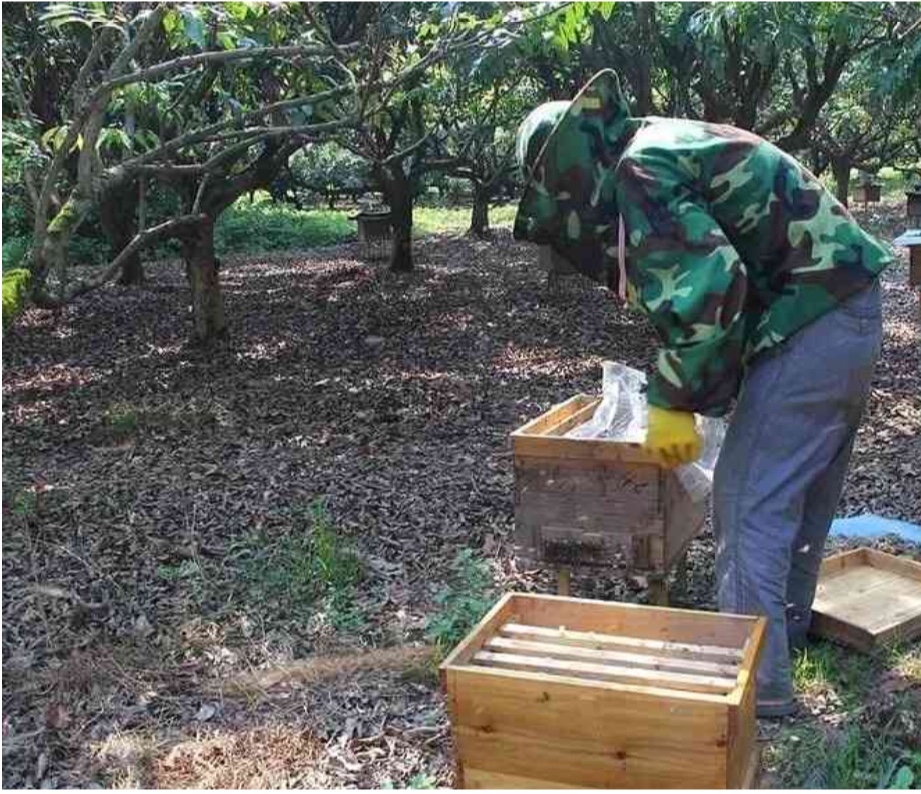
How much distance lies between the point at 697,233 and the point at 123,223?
347 inches

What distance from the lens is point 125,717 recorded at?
3.00 meters

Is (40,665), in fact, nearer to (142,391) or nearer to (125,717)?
(125,717)

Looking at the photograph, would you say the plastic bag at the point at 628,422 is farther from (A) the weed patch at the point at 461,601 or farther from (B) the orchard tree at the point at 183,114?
(B) the orchard tree at the point at 183,114

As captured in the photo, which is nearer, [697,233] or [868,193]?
[697,233]

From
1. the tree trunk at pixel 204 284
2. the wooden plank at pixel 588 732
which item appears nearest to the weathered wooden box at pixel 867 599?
the wooden plank at pixel 588 732

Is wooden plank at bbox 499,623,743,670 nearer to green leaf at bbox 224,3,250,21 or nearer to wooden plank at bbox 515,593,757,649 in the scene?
wooden plank at bbox 515,593,757,649

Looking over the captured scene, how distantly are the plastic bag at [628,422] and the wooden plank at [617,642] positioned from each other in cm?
95

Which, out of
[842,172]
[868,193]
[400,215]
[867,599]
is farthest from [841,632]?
[868,193]

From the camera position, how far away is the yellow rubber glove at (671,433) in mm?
2559

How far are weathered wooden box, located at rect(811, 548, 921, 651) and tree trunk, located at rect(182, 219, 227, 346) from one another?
200 inches

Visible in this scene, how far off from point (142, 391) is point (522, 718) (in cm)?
522

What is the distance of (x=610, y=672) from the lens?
2.16m

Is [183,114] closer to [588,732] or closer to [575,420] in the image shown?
[575,420]

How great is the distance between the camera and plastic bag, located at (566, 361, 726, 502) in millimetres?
3338
